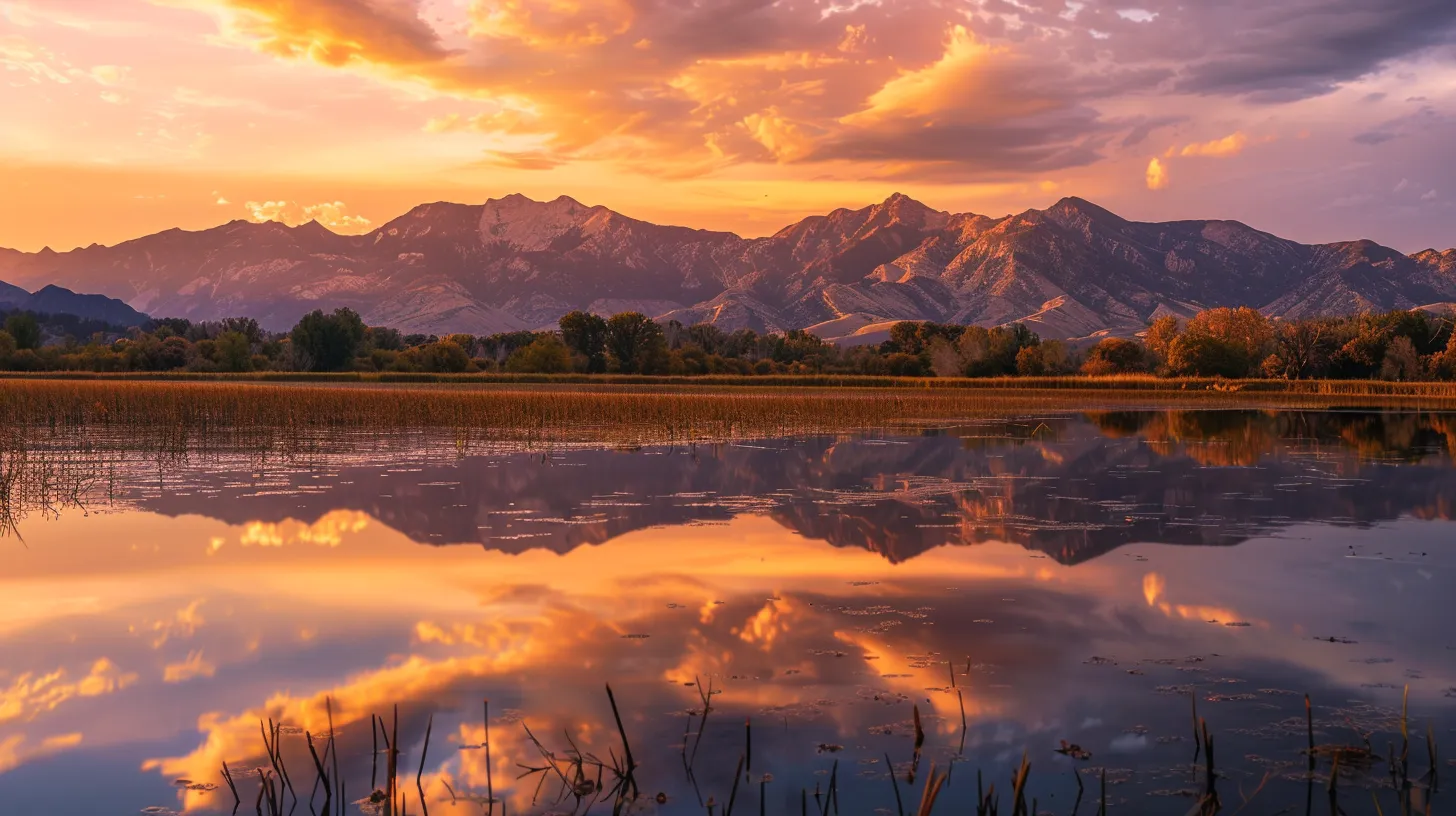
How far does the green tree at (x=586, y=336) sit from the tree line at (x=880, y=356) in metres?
0.17

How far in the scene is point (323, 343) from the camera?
123875mm

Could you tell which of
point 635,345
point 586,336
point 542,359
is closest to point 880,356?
point 635,345

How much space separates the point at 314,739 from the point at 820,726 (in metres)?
3.52

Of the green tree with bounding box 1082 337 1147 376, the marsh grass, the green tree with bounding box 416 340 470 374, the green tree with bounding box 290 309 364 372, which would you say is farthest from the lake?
the green tree with bounding box 290 309 364 372

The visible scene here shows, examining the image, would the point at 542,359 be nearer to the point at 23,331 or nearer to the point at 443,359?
the point at 443,359

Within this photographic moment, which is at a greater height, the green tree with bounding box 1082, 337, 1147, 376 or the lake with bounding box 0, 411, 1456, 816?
the green tree with bounding box 1082, 337, 1147, 376

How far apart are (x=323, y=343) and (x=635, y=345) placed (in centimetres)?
3429

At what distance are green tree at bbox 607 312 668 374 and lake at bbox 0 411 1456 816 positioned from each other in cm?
10308

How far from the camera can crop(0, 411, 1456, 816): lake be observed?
23.4ft

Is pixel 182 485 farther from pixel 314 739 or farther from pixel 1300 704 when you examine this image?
pixel 1300 704

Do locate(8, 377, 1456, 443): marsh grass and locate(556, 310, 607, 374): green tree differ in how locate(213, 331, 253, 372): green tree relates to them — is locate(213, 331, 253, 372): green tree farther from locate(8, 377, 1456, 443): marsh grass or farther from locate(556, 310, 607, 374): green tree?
locate(8, 377, 1456, 443): marsh grass

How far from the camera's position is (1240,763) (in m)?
7.33

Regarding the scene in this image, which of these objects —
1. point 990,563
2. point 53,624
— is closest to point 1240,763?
point 990,563

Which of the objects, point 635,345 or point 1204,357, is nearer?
point 1204,357
